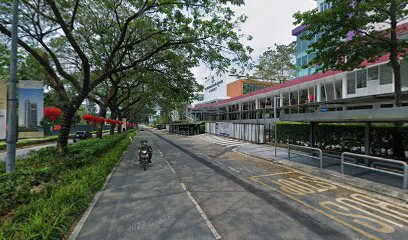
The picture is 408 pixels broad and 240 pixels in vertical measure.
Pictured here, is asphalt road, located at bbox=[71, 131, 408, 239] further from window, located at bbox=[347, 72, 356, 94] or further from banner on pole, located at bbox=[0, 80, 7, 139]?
window, located at bbox=[347, 72, 356, 94]

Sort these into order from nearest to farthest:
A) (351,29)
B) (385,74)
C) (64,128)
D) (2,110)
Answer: (2,110) → (351,29) → (64,128) → (385,74)

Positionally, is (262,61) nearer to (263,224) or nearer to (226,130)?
(226,130)

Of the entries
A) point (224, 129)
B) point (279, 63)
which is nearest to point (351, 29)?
point (224, 129)

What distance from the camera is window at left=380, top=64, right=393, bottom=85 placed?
1546cm

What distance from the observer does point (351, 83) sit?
18.6m

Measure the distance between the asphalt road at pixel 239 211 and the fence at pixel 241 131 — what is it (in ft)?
40.1

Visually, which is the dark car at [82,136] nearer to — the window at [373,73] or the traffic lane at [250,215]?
the traffic lane at [250,215]

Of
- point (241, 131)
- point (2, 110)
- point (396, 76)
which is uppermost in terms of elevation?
point (396, 76)

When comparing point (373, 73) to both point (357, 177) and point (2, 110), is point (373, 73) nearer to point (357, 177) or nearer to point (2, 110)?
point (357, 177)

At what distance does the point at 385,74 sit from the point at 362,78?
184 centimetres

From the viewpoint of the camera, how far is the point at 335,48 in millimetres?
10242

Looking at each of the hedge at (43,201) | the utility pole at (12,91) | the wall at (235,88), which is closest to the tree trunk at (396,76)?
the hedge at (43,201)

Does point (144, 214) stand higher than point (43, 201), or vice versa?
point (43, 201)

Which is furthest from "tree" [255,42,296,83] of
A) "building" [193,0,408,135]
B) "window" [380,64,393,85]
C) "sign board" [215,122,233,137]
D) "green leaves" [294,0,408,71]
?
"green leaves" [294,0,408,71]
